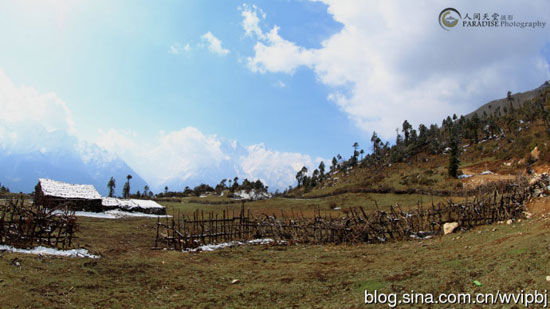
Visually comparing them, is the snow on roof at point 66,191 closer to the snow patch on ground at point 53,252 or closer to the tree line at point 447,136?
the snow patch on ground at point 53,252

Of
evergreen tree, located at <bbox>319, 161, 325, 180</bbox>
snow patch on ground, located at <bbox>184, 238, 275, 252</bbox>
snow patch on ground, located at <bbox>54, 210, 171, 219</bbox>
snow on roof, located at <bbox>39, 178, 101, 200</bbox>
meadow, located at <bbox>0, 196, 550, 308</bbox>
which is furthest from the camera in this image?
evergreen tree, located at <bbox>319, 161, 325, 180</bbox>

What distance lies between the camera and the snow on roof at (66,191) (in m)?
36.9

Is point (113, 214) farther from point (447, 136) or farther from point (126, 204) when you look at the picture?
point (447, 136)

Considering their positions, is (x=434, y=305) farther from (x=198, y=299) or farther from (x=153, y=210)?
(x=153, y=210)

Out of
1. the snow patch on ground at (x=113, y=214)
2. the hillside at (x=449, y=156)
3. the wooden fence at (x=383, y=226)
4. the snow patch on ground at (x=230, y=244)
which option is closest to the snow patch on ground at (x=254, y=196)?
the hillside at (x=449, y=156)

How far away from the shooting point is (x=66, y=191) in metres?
38.6

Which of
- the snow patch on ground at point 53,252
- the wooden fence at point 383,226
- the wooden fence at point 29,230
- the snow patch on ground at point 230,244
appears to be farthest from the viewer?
the wooden fence at point 383,226

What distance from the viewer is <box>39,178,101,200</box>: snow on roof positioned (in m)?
36.9

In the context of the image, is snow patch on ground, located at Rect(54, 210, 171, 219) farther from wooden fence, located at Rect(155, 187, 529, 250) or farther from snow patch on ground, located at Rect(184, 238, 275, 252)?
snow patch on ground, located at Rect(184, 238, 275, 252)

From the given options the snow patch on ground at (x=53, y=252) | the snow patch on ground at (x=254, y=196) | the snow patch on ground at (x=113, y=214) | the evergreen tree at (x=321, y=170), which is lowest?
the snow patch on ground at (x=113, y=214)

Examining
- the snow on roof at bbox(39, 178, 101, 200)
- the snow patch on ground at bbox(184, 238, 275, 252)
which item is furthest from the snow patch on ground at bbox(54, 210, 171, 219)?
the snow patch on ground at bbox(184, 238, 275, 252)

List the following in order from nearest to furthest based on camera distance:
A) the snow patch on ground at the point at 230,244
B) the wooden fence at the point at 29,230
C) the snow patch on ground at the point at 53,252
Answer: the snow patch on ground at the point at 53,252 < the wooden fence at the point at 29,230 < the snow patch on ground at the point at 230,244

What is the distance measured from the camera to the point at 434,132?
4392 inches

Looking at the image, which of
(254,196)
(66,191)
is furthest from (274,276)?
(254,196)
